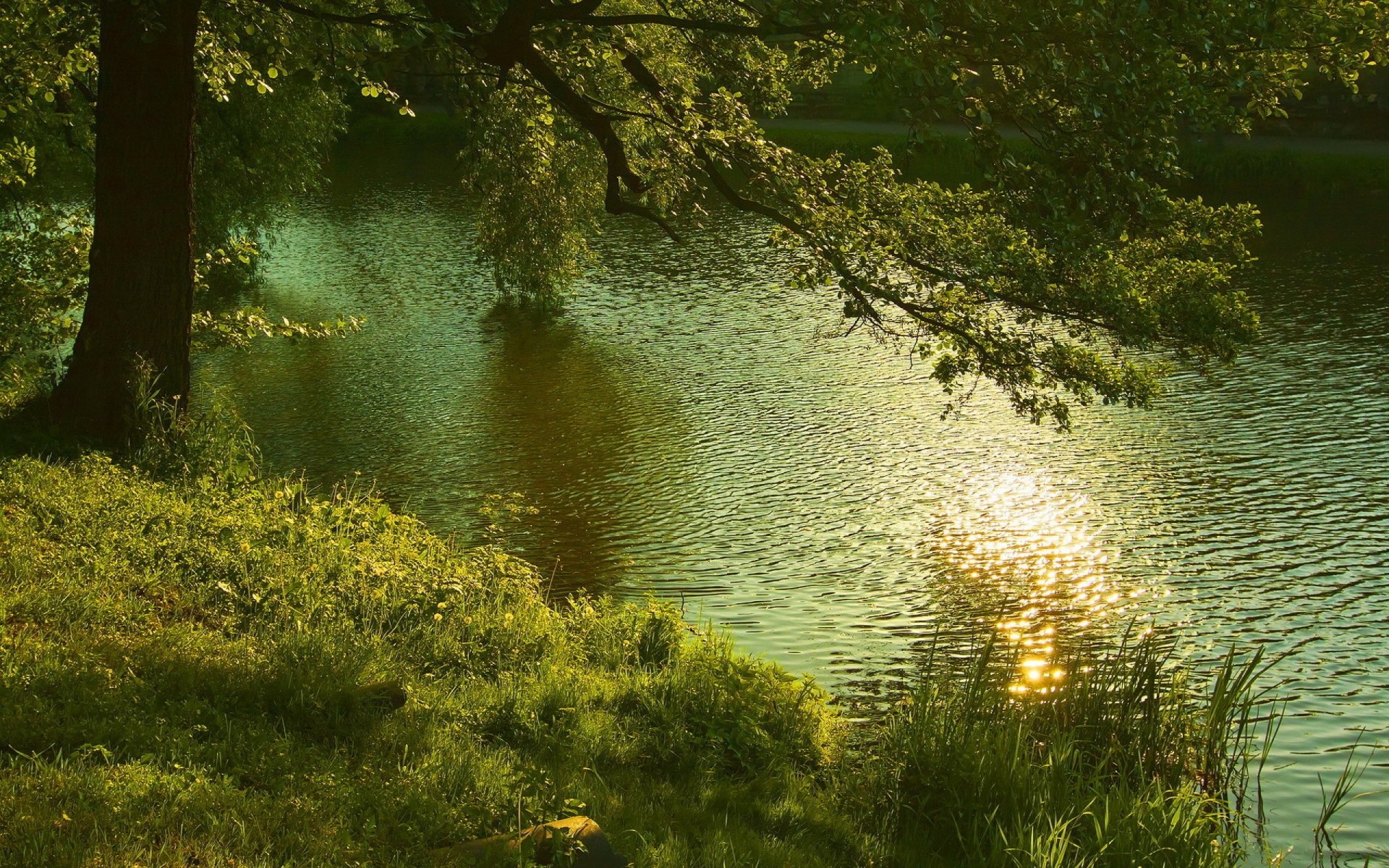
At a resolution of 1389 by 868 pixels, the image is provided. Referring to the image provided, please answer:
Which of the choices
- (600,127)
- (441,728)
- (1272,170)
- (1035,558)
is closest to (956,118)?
(600,127)

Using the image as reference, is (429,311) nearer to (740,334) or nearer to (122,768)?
(740,334)

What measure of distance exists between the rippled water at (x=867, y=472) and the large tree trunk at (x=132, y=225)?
3.56m

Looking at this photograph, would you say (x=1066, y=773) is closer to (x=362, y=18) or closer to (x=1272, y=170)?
(x=362, y=18)

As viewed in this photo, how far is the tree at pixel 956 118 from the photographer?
734 centimetres

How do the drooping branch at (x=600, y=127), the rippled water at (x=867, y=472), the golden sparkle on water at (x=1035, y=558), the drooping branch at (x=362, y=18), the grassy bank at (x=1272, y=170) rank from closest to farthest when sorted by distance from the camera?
the drooping branch at (x=362, y=18), the drooping branch at (x=600, y=127), the rippled water at (x=867, y=472), the golden sparkle on water at (x=1035, y=558), the grassy bank at (x=1272, y=170)

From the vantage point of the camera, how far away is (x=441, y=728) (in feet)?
19.2

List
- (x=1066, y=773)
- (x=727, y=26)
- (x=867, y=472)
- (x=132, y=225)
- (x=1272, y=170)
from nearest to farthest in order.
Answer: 1. (x=1066, y=773)
2. (x=727, y=26)
3. (x=132, y=225)
4. (x=867, y=472)
5. (x=1272, y=170)

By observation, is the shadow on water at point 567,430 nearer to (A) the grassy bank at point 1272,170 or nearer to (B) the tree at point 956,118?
(B) the tree at point 956,118

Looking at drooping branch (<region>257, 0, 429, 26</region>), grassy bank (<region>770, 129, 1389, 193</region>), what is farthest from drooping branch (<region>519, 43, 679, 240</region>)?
grassy bank (<region>770, 129, 1389, 193</region>)

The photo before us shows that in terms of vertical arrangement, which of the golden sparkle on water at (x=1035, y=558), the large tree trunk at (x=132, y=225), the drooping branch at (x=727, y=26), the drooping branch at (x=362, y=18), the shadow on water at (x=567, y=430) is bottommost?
the shadow on water at (x=567, y=430)

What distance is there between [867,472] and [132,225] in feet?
27.4

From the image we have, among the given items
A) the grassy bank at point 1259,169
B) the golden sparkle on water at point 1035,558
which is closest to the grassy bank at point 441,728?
the golden sparkle on water at point 1035,558

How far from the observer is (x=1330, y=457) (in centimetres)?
1457

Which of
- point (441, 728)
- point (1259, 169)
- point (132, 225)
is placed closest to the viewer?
point (441, 728)
